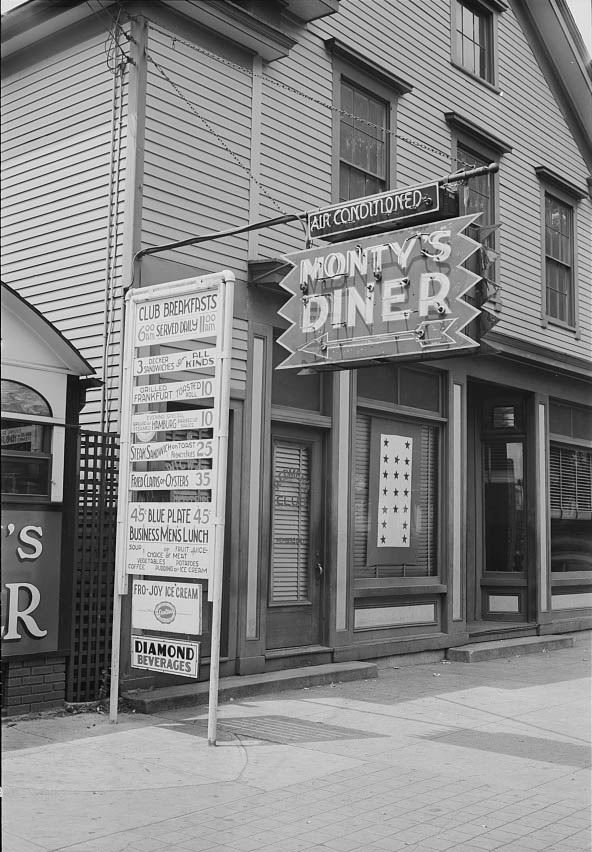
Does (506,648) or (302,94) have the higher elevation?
(302,94)

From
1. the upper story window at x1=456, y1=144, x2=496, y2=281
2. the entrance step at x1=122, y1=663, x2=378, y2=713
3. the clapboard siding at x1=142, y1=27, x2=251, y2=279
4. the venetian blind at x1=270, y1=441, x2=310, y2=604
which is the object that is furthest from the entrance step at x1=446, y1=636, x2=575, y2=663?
the clapboard siding at x1=142, y1=27, x2=251, y2=279

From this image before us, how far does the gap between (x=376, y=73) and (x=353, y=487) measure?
17.0 ft

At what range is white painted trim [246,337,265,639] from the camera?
957cm

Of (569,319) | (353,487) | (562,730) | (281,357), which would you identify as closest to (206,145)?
(281,357)

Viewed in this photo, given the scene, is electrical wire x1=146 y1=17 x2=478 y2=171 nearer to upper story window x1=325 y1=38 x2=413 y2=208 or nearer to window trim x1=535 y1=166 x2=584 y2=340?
upper story window x1=325 y1=38 x2=413 y2=208

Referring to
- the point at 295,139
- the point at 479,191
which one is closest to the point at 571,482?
the point at 479,191

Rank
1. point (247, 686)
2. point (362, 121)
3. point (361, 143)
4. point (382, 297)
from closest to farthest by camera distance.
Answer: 1. point (382, 297)
2. point (247, 686)
3. point (362, 121)
4. point (361, 143)

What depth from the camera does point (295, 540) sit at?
10.4 meters

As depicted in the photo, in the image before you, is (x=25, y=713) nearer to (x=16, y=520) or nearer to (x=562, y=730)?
(x=16, y=520)

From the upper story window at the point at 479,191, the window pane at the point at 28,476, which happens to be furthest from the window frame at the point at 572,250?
the window pane at the point at 28,476

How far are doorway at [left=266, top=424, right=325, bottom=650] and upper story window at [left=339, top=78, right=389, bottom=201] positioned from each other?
311 cm

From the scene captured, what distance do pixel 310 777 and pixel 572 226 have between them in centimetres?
1252

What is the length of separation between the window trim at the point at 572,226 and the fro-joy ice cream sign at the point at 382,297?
7.64 meters

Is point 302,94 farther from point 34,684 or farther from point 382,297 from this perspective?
point 34,684
